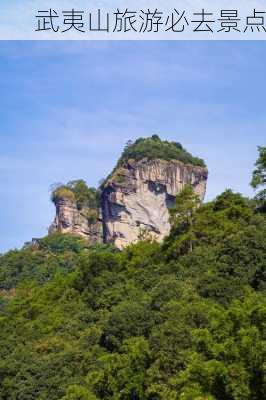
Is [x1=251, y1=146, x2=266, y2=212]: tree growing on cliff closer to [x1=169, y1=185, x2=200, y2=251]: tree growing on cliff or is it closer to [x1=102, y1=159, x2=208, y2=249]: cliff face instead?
[x1=169, y1=185, x2=200, y2=251]: tree growing on cliff

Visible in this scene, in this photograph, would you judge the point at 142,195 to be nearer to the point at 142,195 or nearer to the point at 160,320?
the point at 142,195

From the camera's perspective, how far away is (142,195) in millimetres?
66125

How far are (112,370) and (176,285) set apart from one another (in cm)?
499

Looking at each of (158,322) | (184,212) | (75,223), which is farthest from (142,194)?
(158,322)

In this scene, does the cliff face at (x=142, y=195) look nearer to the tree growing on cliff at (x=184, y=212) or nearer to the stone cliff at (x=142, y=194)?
the stone cliff at (x=142, y=194)

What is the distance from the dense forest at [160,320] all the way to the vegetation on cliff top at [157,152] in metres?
28.9

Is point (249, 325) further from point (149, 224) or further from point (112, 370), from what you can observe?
point (149, 224)

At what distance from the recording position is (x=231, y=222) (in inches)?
1117

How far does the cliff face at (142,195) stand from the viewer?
65938 millimetres

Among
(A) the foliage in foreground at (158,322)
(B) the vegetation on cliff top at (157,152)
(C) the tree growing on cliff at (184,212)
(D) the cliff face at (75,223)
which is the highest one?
(B) the vegetation on cliff top at (157,152)

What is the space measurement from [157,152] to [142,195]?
13.9 feet

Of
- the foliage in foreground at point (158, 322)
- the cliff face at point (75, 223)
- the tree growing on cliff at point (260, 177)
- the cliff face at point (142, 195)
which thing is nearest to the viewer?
the foliage in foreground at point (158, 322)

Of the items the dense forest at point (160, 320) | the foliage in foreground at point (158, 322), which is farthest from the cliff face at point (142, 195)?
the foliage in foreground at point (158, 322)

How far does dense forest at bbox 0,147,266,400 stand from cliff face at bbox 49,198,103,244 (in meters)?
31.3
